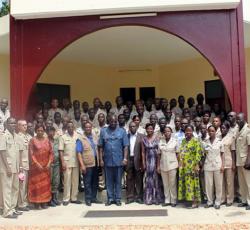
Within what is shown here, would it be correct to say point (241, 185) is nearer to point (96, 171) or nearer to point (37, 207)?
point (96, 171)

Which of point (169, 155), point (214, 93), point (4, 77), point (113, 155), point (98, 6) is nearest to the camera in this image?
point (169, 155)

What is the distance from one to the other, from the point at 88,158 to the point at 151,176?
46.7 inches

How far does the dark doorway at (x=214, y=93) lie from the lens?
12.3m

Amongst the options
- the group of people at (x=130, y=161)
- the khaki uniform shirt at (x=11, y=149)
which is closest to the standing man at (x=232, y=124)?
the group of people at (x=130, y=161)

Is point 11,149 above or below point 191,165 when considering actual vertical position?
above

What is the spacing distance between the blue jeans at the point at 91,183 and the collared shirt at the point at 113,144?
0.35 metres

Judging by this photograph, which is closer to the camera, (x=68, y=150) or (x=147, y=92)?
(x=68, y=150)

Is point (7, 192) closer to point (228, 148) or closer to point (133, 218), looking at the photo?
point (133, 218)

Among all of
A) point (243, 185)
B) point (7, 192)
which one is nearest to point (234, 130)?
point (243, 185)

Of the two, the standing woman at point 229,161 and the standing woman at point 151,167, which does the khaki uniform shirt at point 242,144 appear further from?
the standing woman at point 151,167

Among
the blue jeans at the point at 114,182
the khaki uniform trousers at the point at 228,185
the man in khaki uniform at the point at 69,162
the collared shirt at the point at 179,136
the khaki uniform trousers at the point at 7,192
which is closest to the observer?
the khaki uniform trousers at the point at 7,192

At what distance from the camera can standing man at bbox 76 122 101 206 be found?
7.88 m

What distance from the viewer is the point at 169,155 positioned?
7.63m

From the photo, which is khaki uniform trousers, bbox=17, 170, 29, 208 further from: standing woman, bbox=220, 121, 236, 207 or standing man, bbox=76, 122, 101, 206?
standing woman, bbox=220, 121, 236, 207
